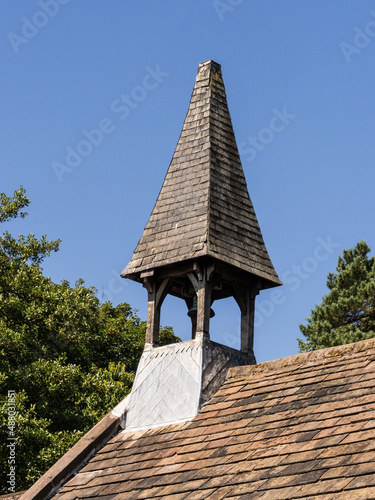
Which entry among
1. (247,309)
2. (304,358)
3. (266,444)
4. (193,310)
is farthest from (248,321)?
(266,444)

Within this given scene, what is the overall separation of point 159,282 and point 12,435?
8.80m

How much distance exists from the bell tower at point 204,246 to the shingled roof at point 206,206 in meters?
0.02

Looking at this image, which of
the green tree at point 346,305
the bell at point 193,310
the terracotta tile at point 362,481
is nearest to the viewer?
the terracotta tile at point 362,481

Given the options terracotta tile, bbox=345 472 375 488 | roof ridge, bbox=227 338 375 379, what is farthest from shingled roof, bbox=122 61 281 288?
terracotta tile, bbox=345 472 375 488

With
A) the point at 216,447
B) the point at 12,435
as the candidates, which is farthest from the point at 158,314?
the point at 12,435

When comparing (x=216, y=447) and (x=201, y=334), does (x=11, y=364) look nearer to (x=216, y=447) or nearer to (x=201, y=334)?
(x=201, y=334)

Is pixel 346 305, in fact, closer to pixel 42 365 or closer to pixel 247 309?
pixel 42 365

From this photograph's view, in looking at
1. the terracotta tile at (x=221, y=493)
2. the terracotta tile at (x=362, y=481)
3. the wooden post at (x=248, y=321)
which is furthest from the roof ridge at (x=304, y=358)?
the terracotta tile at (x=362, y=481)

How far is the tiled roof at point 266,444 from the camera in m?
8.11

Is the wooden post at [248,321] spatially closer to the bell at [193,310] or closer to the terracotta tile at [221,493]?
the bell at [193,310]

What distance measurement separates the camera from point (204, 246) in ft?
40.6

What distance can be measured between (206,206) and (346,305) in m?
18.7

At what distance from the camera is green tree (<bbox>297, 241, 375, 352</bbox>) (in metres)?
30.3

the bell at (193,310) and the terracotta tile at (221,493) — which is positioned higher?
the bell at (193,310)
